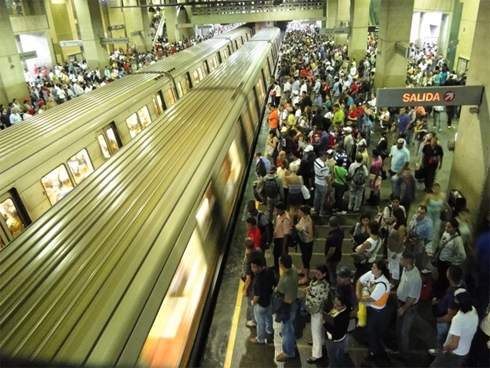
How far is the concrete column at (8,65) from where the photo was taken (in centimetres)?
1603

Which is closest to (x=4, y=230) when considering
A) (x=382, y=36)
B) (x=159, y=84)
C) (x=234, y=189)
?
(x=234, y=189)

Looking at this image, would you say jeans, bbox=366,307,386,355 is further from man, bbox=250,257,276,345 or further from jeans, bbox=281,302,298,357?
man, bbox=250,257,276,345

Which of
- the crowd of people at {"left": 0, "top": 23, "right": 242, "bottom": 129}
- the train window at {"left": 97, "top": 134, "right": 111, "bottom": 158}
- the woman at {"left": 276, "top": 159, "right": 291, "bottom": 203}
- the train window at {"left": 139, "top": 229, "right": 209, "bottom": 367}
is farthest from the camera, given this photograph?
the crowd of people at {"left": 0, "top": 23, "right": 242, "bottom": 129}

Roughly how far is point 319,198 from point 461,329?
13.8ft

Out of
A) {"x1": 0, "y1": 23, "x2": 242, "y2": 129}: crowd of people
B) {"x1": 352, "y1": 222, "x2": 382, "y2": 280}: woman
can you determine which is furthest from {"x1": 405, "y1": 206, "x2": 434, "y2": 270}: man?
{"x1": 0, "y1": 23, "x2": 242, "y2": 129}: crowd of people

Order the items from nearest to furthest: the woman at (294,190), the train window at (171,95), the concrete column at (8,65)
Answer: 1. the woman at (294,190)
2. the train window at (171,95)
3. the concrete column at (8,65)

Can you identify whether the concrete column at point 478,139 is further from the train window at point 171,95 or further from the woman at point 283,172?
the train window at point 171,95

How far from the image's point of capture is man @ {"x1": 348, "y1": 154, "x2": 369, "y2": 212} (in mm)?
7578

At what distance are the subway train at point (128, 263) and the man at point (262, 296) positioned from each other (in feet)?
2.20

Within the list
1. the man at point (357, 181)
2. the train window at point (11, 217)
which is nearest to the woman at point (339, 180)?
the man at point (357, 181)

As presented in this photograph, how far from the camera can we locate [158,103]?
10.8 m

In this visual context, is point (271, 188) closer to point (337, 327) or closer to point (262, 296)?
point (262, 296)

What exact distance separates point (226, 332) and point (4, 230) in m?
3.17

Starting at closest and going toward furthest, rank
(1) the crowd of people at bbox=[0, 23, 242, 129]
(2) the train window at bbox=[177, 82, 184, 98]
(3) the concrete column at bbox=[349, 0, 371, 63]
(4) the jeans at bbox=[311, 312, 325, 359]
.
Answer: (4) the jeans at bbox=[311, 312, 325, 359]
(2) the train window at bbox=[177, 82, 184, 98]
(1) the crowd of people at bbox=[0, 23, 242, 129]
(3) the concrete column at bbox=[349, 0, 371, 63]
